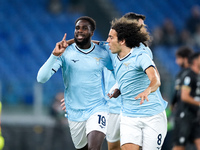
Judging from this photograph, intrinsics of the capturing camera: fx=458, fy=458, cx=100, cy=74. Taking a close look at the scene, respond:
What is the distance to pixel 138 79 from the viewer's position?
→ 6.00 meters

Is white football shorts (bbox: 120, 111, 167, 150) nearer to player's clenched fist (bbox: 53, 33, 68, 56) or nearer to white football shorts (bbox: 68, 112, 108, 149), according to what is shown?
white football shorts (bbox: 68, 112, 108, 149)

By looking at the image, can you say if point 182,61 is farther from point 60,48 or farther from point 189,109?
point 60,48

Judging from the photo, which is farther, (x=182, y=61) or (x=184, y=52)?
(x=182, y=61)

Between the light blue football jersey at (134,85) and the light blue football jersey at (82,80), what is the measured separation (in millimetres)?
555

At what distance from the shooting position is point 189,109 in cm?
929

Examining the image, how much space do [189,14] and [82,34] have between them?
1522 centimetres

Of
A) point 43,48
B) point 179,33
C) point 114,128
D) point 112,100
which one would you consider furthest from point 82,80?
point 179,33

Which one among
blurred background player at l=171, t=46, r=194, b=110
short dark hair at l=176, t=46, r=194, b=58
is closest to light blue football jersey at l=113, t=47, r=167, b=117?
blurred background player at l=171, t=46, r=194, b=110

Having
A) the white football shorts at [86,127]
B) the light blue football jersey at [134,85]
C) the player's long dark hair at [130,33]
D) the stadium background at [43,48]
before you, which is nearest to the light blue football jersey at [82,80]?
the white football shorts at [86,127]

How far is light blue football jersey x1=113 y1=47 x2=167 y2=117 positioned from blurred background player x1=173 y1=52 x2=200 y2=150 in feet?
9.84

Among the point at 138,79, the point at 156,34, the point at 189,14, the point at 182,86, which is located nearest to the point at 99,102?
the point at 138,79

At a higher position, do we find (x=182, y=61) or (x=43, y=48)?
(x=43, y=48)

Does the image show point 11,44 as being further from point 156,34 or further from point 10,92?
point 156,34

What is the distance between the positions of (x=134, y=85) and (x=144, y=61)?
0.44m
